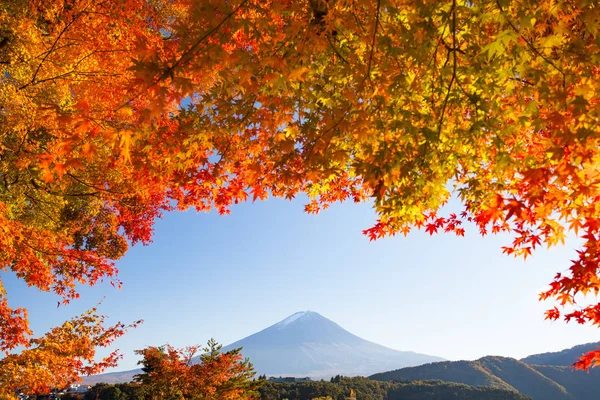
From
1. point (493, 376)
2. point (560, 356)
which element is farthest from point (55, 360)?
point (560, 356)

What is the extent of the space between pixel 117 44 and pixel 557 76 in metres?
6.16

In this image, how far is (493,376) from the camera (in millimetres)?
61969

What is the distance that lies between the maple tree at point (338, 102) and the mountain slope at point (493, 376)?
61.5 meters

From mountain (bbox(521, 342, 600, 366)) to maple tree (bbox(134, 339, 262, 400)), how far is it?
82.2 metres

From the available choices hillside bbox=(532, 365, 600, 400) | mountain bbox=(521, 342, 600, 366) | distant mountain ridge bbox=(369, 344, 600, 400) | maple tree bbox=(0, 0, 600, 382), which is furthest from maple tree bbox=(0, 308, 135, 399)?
mountain bbox=(521, 342, 600, 366)

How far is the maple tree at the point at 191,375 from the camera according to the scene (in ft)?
43.0

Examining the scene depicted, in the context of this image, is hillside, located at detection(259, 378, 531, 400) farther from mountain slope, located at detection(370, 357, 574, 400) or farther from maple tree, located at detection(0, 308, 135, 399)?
maple tree, located at detection(0, 308, 135, 399)

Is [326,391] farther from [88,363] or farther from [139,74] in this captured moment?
[139,74]

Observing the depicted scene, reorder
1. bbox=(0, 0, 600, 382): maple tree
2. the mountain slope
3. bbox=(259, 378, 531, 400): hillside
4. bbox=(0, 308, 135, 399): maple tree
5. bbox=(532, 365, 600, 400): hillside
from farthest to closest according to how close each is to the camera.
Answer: the mountain slope
bbox=(532, 365, 600, 400): hillside
bbox=(259, 378, 531, 400): hillside
bbox=(0, 308, 135, 399): maple tree
bbox=(0, 0, 600, 382): maple tree

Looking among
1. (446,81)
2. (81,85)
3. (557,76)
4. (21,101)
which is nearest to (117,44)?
(81,85)

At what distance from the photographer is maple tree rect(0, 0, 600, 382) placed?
2.59 metres

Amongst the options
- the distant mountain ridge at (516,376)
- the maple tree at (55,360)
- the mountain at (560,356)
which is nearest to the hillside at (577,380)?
the distant mountain ridge at (516,376)

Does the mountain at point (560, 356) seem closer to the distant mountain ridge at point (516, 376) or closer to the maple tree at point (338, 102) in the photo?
the distant mountain ridge at point (516, 376)

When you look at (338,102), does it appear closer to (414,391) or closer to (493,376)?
(414,391)
